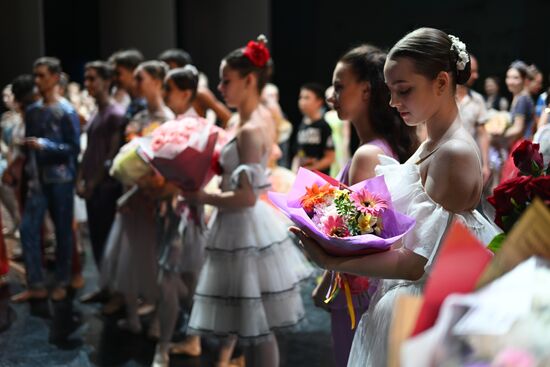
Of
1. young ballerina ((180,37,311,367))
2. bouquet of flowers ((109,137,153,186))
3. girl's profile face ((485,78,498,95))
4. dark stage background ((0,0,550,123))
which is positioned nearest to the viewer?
young ballerina ((180,37,311,367))

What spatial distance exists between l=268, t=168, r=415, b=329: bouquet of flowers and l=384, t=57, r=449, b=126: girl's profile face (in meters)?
0.19

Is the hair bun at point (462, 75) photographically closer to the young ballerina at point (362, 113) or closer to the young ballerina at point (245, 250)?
the young ballerina at point (362, 113)

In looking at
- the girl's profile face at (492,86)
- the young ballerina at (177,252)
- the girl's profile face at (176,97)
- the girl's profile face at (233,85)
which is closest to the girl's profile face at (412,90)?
the girl's profile face at (233,85)

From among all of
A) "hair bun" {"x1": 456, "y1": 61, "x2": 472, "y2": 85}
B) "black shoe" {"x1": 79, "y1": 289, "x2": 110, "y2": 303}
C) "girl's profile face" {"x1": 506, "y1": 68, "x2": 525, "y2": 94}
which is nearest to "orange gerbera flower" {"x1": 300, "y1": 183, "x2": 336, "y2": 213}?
"hair bun" {"x1": 456, "y1": 61, "x2": 472, "y2": 85}

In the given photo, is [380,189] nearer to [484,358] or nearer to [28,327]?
[484,358]

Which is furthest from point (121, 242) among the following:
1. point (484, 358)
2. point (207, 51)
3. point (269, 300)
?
point (207, 51)

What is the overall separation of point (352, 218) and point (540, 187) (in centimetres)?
64

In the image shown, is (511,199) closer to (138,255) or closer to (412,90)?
(412,90)

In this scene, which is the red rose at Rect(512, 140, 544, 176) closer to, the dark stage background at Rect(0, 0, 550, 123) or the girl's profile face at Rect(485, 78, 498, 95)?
the dark stage background at Rect(0, 0, 550, 123)

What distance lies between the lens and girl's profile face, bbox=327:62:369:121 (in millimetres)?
2383

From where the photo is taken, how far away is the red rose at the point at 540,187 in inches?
48.9

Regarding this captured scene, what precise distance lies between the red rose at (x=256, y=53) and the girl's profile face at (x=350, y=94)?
3.12 feet

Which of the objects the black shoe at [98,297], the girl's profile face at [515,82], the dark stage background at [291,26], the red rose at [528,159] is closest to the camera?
the red rose at [528,159]

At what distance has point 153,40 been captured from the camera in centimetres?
993
